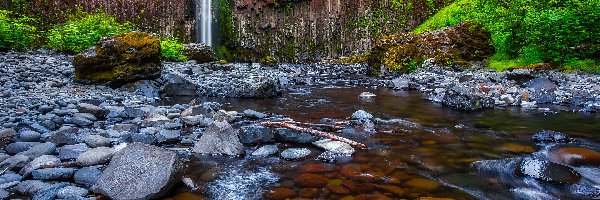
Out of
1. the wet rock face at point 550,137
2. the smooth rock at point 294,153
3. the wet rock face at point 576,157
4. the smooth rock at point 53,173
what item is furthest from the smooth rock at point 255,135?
the wet rock face at point 550,137

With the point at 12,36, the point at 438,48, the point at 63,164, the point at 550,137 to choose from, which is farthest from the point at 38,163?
the point at 438,48

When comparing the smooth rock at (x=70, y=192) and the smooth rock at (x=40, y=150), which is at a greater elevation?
the smooth rock at (x=40, y=150)

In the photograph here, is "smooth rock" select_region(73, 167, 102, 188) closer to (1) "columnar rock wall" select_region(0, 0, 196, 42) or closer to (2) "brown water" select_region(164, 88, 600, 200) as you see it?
(2) "brown water" select_region(164, 88, 600, 200)

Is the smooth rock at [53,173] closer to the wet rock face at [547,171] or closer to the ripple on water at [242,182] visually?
the ripple on water at [242,182]

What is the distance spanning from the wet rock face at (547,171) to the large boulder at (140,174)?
265 cm

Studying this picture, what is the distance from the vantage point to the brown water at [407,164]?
9.57 ft

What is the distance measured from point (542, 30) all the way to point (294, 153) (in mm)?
10371

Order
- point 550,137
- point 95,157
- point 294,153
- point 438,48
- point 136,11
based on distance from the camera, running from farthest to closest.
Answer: point 136,11 < point 438,48 < point 550,137 < point 294,153 < point 95,157

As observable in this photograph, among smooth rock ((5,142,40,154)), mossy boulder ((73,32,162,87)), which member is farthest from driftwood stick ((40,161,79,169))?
mossy boulder ((73,32,162,87))

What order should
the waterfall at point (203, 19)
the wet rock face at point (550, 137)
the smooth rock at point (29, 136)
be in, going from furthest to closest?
the waterfall at point (203, 19)
the wet rock face at point (550, 137)
the smooth rock at point (29, 136)

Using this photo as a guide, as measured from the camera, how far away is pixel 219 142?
3873 millimetres

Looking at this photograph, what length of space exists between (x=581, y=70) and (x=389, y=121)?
7.55 metres

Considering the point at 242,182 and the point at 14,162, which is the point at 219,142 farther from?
the point at 14,162

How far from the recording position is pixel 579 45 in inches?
411
